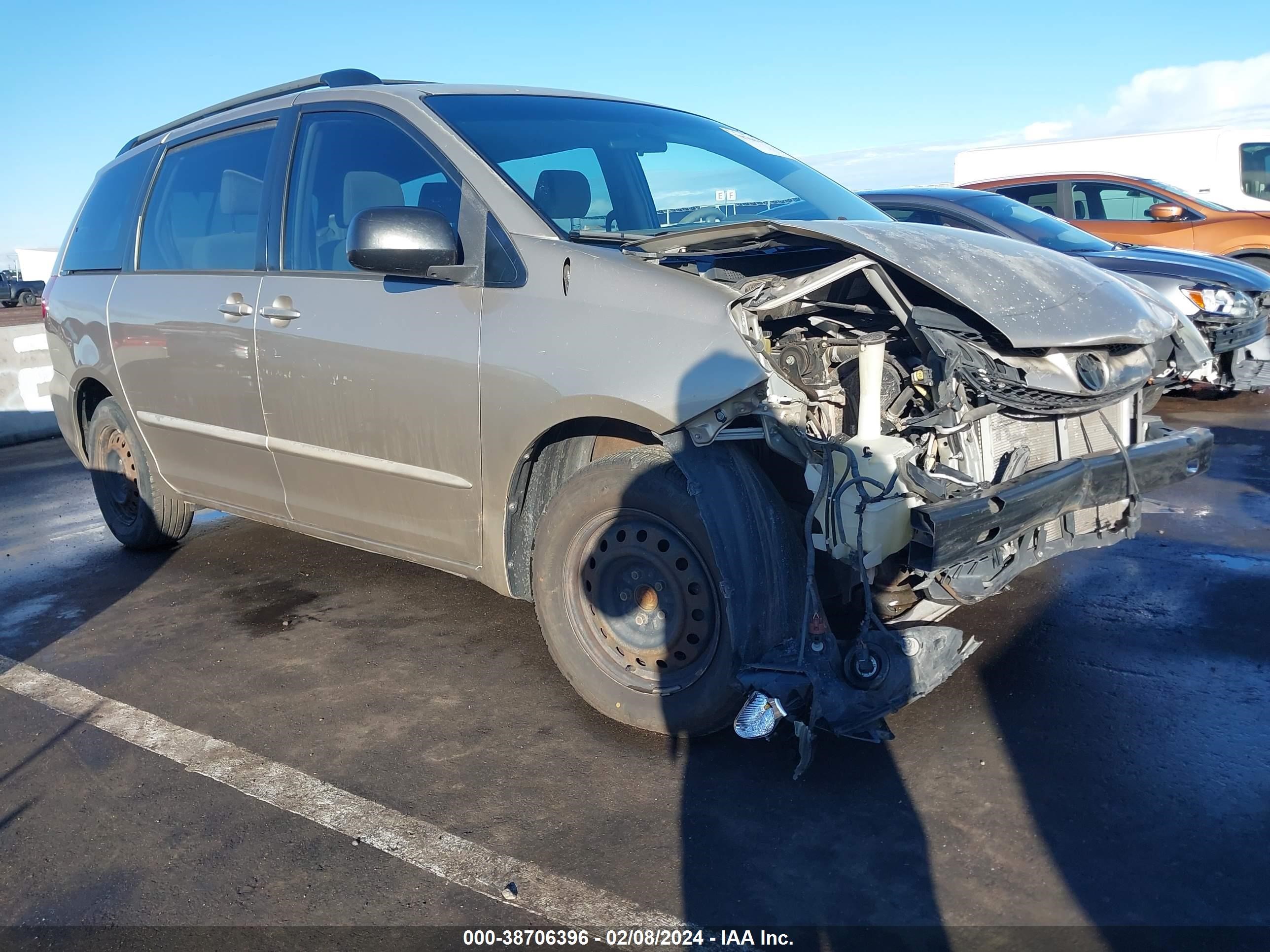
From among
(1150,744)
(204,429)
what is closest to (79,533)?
(204,429)

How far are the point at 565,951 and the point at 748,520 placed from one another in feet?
3.96

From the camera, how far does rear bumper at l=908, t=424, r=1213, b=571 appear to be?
8.54ft

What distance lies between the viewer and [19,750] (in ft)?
11.1

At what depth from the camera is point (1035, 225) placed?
764 cm

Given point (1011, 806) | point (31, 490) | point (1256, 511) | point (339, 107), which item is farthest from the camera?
point (31, 490)

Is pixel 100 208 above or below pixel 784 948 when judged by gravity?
above

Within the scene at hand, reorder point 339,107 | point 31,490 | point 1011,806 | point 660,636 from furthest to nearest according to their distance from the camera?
point 31,490, point 339,107, point 660,636, point 1011,806

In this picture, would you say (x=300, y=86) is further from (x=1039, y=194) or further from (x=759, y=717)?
(x=1039, y=194)

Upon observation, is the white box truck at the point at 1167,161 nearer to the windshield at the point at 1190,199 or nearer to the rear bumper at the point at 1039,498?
the windshield at the point at 1190,199

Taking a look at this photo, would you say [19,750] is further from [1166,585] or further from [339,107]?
[1166,585]

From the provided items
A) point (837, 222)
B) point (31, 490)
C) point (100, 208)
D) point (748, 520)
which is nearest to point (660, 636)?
point (748, 520)

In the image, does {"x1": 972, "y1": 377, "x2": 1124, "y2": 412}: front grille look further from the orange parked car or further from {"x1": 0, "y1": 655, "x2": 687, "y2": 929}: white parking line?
the orange parked car

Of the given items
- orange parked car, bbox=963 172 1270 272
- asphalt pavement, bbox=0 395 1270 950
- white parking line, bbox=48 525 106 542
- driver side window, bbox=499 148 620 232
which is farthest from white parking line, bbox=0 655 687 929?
orange parked car, bbox=963 172 1270 272

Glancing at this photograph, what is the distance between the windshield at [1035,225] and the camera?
7488mm
